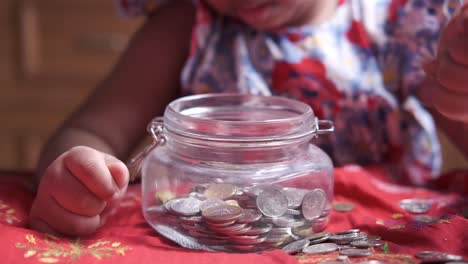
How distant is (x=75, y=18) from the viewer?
199 cm

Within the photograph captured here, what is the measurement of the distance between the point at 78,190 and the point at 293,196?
21cm

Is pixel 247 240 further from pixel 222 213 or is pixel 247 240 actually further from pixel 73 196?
pixel 73 196

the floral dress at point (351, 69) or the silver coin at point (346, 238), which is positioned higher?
the floral dress at point (351, 69)

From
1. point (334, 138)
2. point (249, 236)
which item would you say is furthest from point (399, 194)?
point (249, 236)

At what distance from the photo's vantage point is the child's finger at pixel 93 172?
644 mm

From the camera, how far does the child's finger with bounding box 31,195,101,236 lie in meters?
0.66

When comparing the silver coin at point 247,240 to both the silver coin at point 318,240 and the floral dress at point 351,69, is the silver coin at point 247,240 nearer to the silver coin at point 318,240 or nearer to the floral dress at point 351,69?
the silver coin at point 318,240

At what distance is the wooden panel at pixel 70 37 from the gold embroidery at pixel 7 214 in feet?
4.19

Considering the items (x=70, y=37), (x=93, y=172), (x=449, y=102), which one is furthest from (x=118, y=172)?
(x=70, y=37)

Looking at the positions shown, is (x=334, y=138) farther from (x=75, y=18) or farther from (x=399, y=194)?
(x=75, y=18)

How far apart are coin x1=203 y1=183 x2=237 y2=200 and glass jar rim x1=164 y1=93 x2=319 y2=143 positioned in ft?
0.15

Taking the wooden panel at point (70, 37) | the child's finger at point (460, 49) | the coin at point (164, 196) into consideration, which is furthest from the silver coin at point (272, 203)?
the wooden panel at point (70, 37)

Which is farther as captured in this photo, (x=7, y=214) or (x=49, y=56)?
(x=49, y=56)

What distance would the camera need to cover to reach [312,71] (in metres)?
0.93
